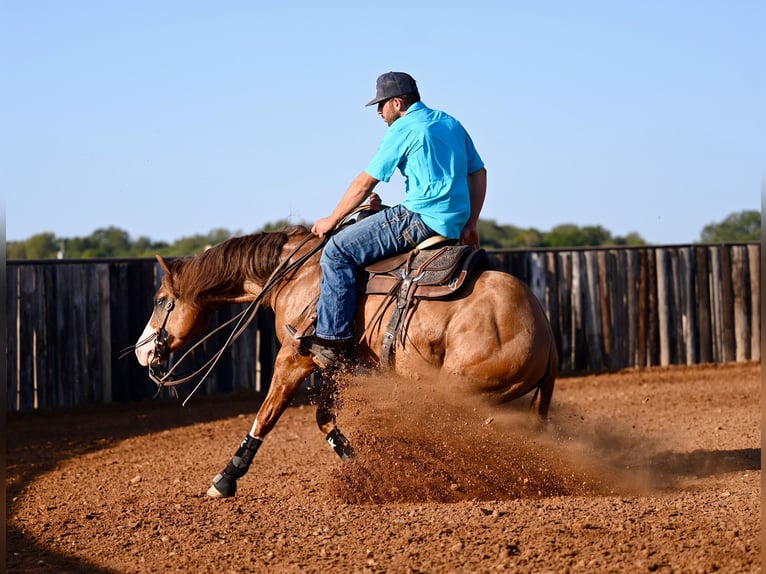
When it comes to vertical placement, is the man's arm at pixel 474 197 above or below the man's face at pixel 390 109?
below

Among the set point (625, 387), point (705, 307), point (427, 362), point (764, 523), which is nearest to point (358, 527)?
point (427, 362)

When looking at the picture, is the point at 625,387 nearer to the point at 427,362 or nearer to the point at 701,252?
the point at 701,252

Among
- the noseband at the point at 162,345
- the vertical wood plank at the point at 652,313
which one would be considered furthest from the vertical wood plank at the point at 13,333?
the vertical wood plank at the point at 652,313

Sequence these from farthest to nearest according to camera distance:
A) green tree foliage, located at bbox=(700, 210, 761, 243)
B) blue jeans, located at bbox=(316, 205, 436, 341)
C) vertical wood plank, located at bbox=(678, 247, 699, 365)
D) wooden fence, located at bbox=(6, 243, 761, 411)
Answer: green tree foliage, located at bbox=(700, 210, 761, 243), vertical wood plank, located at bbox=(678, 247, 699, 365), wooden fence, located at bbox=(6, 243, 761, 411), blue jeans, located at bbox=(316, 205, 436, 341)

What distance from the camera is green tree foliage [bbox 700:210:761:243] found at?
33.2 meters

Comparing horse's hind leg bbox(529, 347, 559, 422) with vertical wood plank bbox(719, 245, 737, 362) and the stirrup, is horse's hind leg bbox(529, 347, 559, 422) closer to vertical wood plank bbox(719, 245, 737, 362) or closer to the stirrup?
the stirrup

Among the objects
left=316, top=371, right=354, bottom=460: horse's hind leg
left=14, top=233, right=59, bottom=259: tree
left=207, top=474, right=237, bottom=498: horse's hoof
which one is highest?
left=14, top=233, right=59, bottom=259: tree

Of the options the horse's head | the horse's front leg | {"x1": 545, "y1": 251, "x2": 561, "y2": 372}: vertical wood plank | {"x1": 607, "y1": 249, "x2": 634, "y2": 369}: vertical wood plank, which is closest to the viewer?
the horse's front leg

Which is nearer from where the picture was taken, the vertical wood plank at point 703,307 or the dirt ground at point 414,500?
the dirt ground at point 414,500

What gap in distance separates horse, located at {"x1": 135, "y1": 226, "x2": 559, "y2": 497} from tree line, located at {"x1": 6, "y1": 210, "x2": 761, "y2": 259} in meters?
18.6

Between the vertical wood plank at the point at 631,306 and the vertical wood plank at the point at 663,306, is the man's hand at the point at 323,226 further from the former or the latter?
the vertical wood plank at the point at 663,306

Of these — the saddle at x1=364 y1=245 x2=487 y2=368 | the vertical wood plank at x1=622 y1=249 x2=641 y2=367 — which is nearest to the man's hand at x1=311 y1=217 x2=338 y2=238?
the saddle at x1=364 y1=245 x2=487 y2=368

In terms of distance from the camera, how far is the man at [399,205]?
264 inches

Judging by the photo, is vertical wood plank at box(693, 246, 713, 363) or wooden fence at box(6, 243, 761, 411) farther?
vertical wood plank at box(693, 246, 713, 363)
